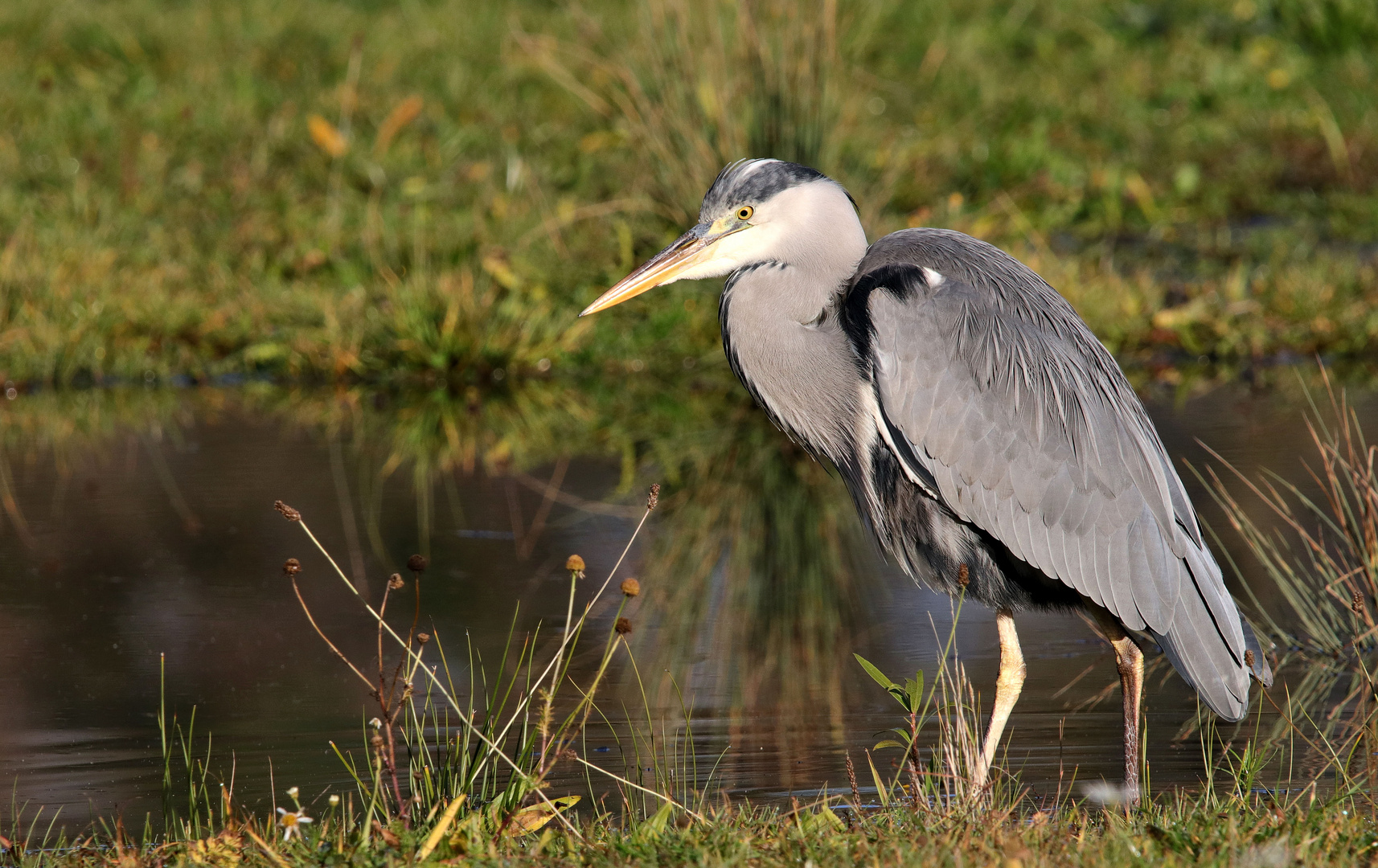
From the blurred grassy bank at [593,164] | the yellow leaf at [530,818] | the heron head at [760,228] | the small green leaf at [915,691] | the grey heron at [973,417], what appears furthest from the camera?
the blurred grassy bank at [593,164]

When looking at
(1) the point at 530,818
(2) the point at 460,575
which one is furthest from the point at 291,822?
(2) the point at 460,575

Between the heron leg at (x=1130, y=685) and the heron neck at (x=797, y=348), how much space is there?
2.54 feet

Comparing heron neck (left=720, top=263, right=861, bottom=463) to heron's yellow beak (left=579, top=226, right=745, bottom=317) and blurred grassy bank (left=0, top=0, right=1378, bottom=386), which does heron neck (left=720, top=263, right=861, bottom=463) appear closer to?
heron's yellow beak (left=579, top=226, right=745, bottom=317)

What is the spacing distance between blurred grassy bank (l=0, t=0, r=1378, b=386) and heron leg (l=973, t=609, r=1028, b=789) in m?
4.83

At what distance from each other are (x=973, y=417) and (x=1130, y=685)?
0.71 meters

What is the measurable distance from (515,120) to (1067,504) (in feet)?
30.5

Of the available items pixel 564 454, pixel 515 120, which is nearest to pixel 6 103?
pixel 515 120

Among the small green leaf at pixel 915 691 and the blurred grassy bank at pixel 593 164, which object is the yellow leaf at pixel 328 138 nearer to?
the blurred grassy bank at pixel 593 164

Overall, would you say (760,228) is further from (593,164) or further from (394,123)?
(394,123)

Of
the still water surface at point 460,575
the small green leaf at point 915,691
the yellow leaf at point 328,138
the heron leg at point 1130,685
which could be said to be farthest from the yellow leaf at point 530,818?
the yellow leaf at point 328,138

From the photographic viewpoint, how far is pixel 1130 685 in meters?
3.83

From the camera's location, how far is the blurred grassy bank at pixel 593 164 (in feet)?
28.7

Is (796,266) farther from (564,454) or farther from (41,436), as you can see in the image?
(41,436)

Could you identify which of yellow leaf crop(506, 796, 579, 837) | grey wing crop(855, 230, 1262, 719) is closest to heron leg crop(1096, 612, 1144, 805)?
grey wing crop(855, 230, 1262, 719)
